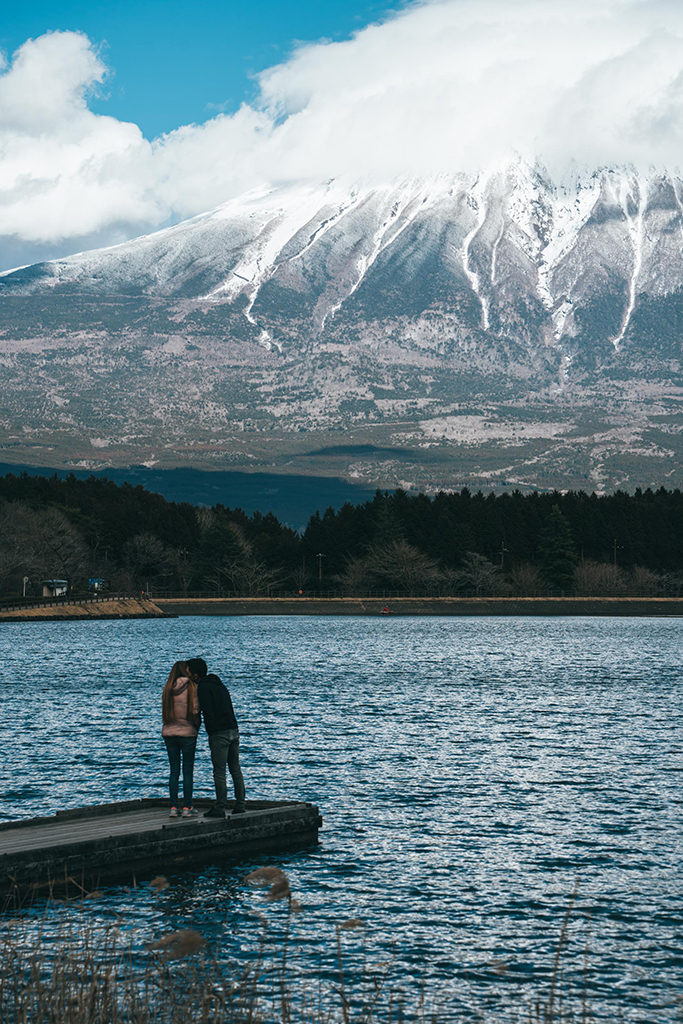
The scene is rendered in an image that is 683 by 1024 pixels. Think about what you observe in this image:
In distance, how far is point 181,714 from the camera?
87.7ft

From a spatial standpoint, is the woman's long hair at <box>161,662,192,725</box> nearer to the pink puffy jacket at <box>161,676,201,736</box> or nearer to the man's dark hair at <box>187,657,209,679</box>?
the pink puffy jacket at <box>161,676,201,736</box>

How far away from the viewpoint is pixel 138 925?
23.5 meters

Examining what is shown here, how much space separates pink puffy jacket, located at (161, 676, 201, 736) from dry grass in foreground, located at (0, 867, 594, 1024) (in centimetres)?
424

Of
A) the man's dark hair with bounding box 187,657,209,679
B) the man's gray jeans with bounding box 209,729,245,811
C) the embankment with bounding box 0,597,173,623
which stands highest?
the man's dark hair with bounding box 187,657,209,679

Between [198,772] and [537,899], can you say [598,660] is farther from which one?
[537,899]

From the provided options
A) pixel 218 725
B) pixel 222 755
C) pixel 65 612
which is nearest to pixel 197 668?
pixel 218 725

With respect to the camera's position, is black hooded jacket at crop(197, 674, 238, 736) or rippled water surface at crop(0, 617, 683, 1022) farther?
black hooded jacket at crop(197, 674, 238, 736)

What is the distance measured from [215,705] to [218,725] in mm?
665

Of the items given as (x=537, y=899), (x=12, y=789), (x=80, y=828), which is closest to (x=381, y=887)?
(x=537, y=899)

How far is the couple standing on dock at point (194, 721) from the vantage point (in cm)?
2647

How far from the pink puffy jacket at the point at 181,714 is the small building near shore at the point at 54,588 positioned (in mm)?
171330

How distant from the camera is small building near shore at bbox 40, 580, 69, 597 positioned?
Answer: 194125mm

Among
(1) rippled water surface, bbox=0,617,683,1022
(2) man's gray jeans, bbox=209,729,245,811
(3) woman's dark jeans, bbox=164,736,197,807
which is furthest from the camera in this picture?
(2) man's gray jeans, bbox=209,729,245,811

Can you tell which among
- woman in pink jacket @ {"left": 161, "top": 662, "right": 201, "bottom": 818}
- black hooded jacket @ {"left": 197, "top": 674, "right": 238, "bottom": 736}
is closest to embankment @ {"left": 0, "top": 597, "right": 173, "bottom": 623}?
woman in pink jacket @ {"left": 161, "top": 662, "right": 201, "bottom": 818}
